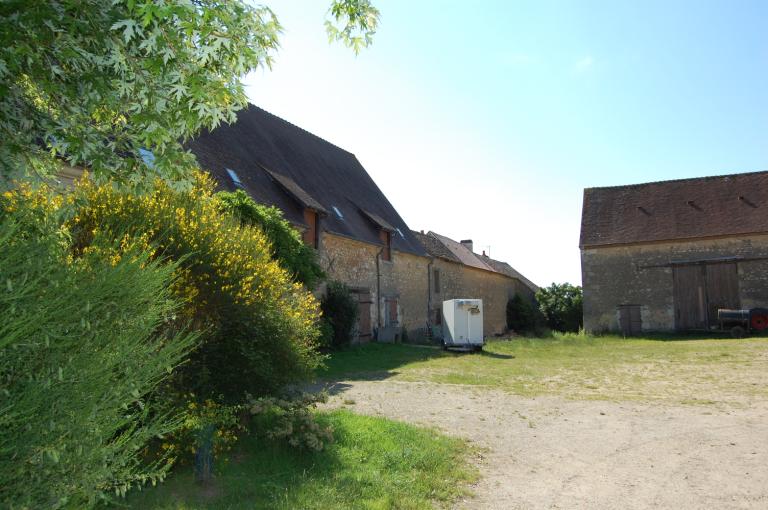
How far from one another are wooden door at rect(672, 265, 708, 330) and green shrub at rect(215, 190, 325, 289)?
20272mm

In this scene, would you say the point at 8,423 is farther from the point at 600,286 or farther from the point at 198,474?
the point at 600,286

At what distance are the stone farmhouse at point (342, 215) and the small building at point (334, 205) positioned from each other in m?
0.04

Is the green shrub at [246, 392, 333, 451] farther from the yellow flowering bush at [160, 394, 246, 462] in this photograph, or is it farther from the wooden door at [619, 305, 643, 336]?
the wooden door at [619, 305, 643, 336]

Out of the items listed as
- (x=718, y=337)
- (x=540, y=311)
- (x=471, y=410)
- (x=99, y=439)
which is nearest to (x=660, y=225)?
(x=718, y=337)

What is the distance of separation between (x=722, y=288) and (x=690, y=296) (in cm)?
141

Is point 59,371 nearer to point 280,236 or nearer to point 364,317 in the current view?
point 280,236

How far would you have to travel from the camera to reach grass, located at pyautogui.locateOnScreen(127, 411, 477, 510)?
14.8 ft

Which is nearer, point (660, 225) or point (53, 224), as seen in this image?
point (53, 224)

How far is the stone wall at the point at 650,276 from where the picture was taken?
26359 mm

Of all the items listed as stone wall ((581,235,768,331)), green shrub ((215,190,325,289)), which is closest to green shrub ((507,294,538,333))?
stone wall ((581,235,768,331))

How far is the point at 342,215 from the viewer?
69.9ft

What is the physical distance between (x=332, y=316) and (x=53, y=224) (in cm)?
1555

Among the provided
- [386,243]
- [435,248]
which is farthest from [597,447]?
[435,248]

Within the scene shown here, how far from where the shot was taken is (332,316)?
727 inches
